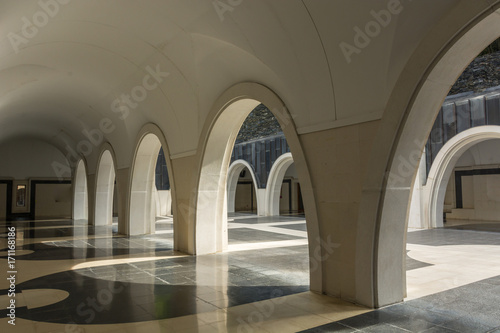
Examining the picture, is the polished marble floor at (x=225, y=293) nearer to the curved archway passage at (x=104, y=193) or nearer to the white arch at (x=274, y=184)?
the curved archway passage at (x=104, y=193)

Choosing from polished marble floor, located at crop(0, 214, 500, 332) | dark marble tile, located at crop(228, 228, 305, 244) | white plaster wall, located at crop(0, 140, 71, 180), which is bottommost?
polished marble floor, located at crop(0, 214, 500, 332)

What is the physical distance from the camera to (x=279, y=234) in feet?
47.1

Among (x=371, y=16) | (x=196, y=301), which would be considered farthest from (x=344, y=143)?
(x=196, y=301)

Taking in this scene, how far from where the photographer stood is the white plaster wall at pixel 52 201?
27750mm

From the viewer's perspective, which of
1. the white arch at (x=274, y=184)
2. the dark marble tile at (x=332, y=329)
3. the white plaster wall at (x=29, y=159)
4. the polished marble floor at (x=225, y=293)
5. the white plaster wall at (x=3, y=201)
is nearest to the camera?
the dark marble tile at (x=332, y=329)

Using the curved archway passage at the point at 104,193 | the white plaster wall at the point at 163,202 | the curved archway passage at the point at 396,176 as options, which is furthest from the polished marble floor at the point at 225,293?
the white plaster wall at the point at 163,202

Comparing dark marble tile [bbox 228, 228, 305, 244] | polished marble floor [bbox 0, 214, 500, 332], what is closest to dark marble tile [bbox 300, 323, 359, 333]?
polished marble floor [bbox 0, 214, 500, 332]

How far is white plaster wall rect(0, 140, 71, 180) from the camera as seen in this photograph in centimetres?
2653

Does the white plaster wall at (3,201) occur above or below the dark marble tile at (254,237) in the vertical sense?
above

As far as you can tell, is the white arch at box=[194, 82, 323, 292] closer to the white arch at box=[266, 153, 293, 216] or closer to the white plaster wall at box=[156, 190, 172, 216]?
the white arch at box=[266, 153, 293, 216]

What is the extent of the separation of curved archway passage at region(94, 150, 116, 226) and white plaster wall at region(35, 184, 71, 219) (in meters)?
9.44

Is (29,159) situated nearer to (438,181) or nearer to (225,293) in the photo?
(438,181)

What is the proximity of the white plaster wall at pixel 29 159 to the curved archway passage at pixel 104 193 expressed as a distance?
10.2 m

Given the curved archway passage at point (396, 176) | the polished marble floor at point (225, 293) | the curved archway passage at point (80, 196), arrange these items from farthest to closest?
the curved archway passage at point (80, 196) < the curved archway passage at point (396, 176) < the polished marble floor at point (225, 293)
